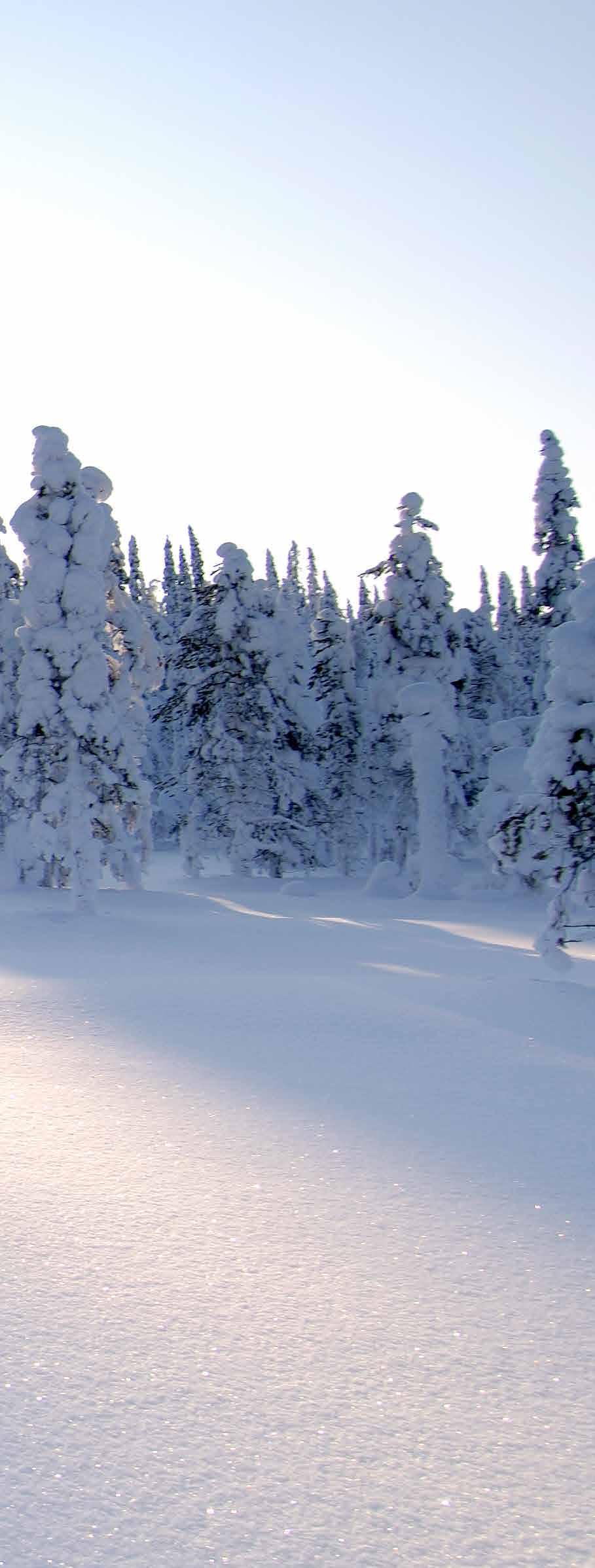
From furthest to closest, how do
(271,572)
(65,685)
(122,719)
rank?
(271,572)
(122,719)
(65,685)

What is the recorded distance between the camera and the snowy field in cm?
283

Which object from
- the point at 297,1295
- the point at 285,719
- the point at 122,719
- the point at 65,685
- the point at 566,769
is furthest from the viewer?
the point at 285,719

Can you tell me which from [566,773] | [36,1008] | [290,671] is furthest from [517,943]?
[290,671]

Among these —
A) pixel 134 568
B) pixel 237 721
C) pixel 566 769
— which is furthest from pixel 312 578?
pixel 566 769

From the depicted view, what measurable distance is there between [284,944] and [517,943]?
14.7 ft

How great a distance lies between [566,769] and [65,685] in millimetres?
14811

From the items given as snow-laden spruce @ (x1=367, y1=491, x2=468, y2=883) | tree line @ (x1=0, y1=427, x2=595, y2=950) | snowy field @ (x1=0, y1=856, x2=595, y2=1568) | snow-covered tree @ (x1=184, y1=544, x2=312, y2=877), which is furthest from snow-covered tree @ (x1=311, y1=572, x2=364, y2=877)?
snowy field @ (x1=0, y1=856, x2=595, y2=1568)

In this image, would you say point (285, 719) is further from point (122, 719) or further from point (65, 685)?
point (65, 685)

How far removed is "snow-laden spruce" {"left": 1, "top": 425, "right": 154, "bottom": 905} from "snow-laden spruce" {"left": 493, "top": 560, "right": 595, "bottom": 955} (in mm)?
13282

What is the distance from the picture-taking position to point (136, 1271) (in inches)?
170

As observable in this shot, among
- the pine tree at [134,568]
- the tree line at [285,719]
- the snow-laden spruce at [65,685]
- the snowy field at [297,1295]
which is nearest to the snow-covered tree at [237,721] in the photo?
the tree line at [285,719]

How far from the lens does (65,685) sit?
25.3 m

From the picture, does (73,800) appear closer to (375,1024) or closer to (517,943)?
(517,943)

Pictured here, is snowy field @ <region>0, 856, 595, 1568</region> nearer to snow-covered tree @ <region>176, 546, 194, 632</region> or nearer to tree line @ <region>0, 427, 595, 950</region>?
tree line @ <region>0, 427, 595, 950</region>
